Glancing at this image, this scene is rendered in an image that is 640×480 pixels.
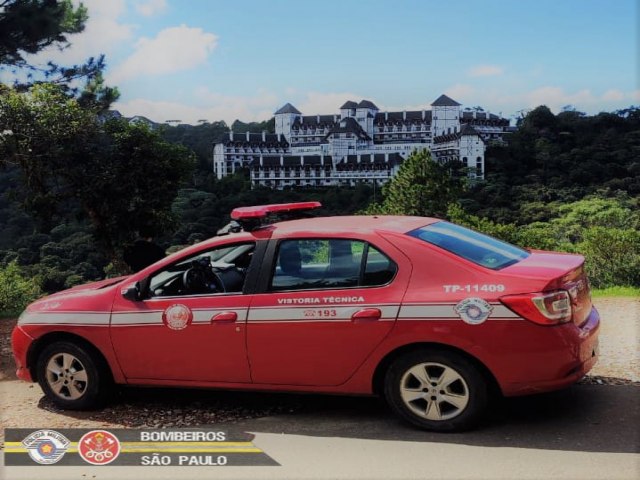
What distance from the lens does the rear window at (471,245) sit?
3.98m

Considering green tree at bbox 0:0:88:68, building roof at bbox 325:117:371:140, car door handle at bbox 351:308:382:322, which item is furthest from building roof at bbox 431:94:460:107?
car door handle at bbox 351:308:382:322

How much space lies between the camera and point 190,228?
4550cm

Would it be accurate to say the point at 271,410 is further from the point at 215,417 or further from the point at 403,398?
the point at 403,398

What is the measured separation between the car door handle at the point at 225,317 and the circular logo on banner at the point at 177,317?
186 mm

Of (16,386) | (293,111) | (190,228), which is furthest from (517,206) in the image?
(16,386)

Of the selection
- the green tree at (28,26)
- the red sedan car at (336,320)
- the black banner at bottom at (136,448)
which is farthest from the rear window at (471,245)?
the green tree at (28,26)

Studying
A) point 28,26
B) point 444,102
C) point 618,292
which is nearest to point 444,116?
point 444,102

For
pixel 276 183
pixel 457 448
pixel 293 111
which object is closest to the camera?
pixel 457 448

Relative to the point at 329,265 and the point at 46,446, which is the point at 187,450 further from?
the point at 329,265

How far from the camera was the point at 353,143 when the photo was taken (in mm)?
97062

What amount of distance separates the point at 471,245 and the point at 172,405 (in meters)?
2.43

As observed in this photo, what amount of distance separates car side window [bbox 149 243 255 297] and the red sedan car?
1cm

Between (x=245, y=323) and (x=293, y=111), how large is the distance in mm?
103600

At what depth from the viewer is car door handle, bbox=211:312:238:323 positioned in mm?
4105
